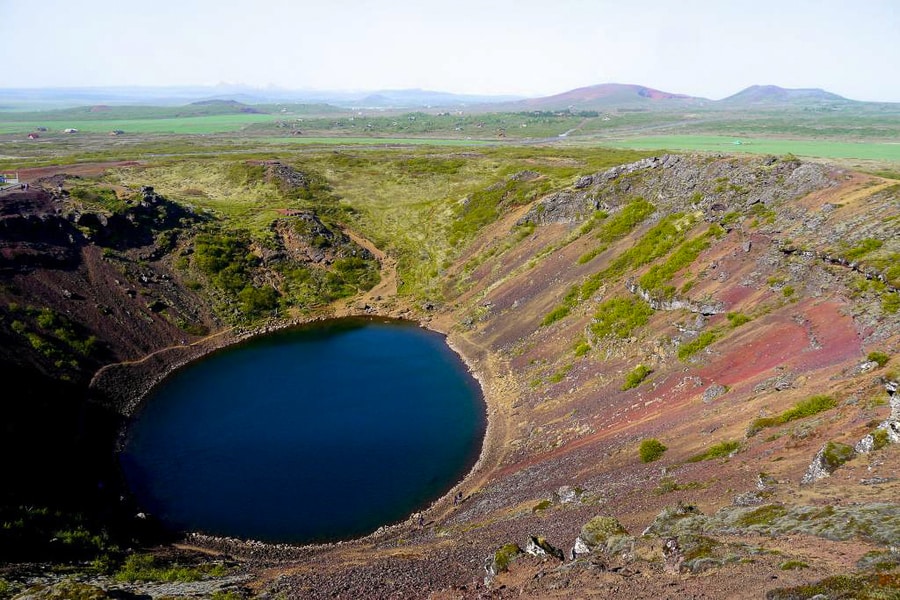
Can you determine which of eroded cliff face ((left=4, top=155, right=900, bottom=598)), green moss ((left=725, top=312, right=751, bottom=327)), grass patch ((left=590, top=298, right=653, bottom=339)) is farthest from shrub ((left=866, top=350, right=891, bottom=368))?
grass patch ((left=590, top=298, right=653, bottom=339))

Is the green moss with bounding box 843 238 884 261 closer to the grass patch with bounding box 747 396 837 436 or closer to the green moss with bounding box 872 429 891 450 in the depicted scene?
the grass patch with bounding box 747 396 837 436

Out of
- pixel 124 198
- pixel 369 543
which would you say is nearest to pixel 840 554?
pixel 369 543

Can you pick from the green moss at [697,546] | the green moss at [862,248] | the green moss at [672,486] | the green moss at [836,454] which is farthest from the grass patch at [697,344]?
the green moss at [697,546]

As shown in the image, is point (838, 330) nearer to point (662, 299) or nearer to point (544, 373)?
point (662, 299)

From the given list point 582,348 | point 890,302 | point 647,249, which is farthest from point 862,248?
point 582,348

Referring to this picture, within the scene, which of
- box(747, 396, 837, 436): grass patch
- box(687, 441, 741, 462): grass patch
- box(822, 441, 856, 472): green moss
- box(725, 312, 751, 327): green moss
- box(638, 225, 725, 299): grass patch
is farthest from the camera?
box(638, 225, 725, 299): grass patch
